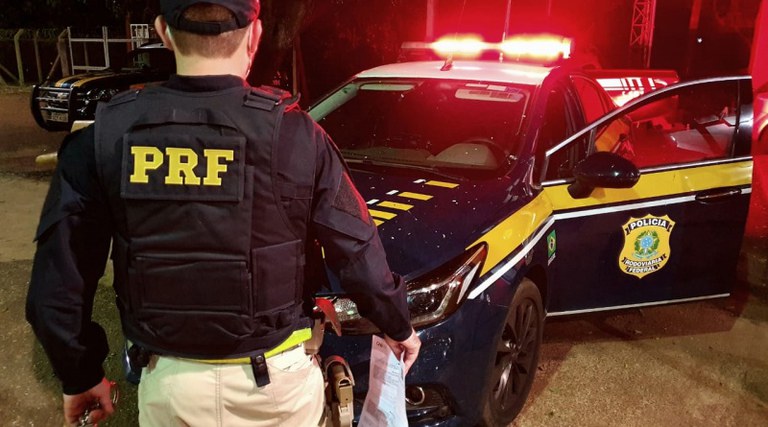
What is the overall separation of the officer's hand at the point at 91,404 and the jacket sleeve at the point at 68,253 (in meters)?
0.08

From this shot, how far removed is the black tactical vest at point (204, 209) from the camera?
4.42ft

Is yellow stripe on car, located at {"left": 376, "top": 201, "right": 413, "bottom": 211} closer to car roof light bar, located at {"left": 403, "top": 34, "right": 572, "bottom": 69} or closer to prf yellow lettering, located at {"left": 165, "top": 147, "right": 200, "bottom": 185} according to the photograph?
car roof light bar, located at {"left": 403, "top": 34, "right": 572, "bottom": 69}

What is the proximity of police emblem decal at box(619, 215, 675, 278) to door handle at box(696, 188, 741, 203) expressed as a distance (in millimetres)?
211

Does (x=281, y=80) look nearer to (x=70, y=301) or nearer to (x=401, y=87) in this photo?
(x=401, y=87)

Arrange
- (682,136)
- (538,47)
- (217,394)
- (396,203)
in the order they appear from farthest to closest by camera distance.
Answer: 1. (682,136)
2. (538,47)
3. (396,203)
4. (217,394)

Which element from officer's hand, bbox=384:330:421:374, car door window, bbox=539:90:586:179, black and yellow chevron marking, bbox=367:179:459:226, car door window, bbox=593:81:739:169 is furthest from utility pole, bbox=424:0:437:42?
officer's hand, bbox=384:330:421:374

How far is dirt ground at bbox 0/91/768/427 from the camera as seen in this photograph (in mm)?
3041

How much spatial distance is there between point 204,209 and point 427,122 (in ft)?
8.04

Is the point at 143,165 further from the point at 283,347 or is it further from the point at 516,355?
the point at 516,355

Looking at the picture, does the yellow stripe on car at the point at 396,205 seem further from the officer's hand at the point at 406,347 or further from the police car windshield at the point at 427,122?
the officer's hand at the point at 406,347

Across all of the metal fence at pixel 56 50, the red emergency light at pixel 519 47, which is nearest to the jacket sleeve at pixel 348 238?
the red emergency light at pixel 519 47

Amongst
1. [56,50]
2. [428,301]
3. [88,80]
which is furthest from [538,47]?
[56,50]

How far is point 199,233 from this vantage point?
136 centimetres

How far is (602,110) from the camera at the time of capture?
450cm
